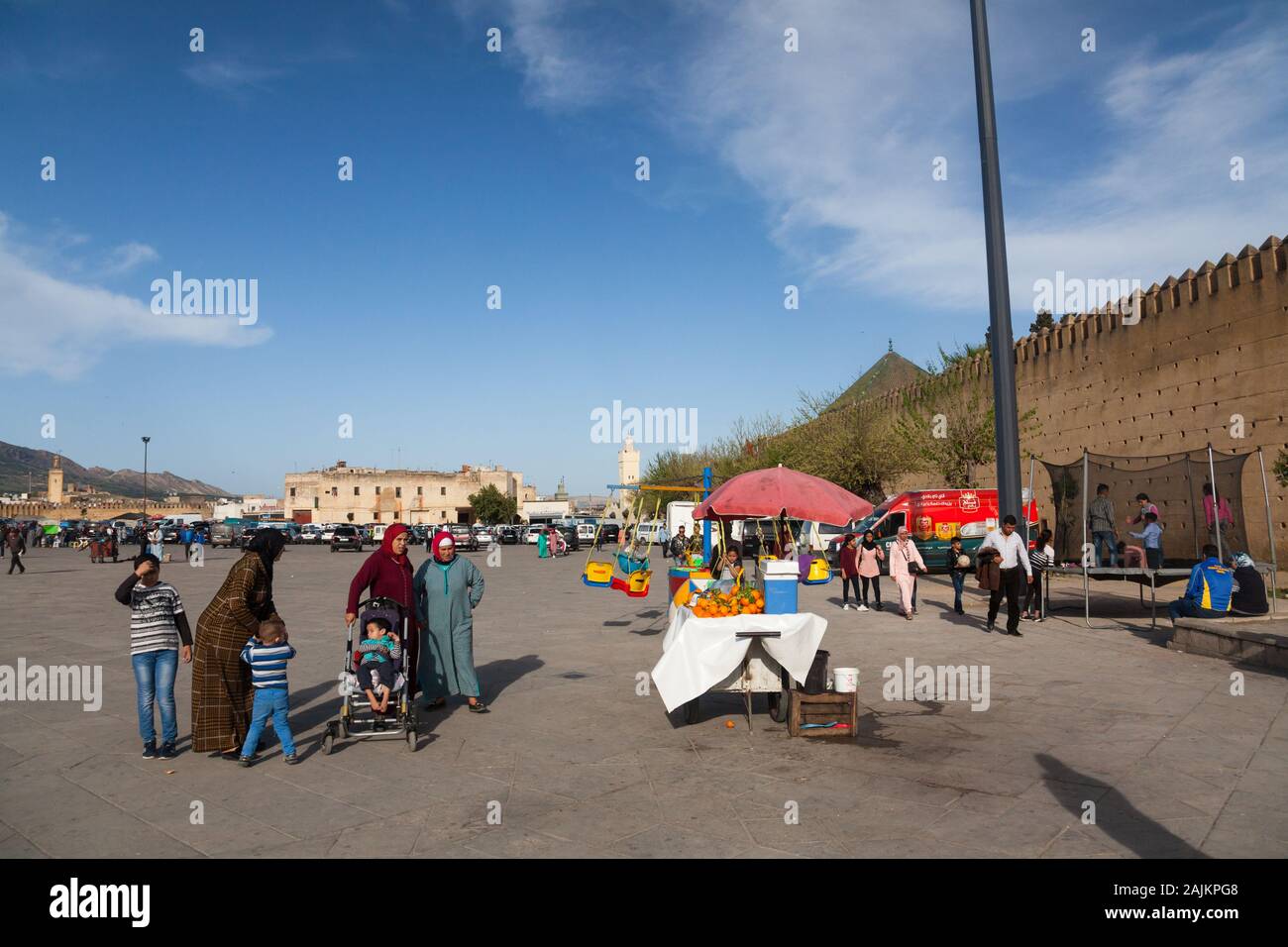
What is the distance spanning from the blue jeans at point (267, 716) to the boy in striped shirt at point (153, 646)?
0.68 metres

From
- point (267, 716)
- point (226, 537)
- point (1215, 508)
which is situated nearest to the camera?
point (267, 716)

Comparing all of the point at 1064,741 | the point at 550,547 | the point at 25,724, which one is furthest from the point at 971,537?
the point at 550,547

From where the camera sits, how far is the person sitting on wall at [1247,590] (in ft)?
37.9

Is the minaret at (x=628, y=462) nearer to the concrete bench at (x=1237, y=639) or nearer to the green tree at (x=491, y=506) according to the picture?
the green tree at (x=491, y=506)

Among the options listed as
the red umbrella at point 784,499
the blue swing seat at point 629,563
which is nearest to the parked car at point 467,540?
the blue swing seat at point 629,563

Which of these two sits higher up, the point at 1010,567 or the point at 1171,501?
the point at 1171,501

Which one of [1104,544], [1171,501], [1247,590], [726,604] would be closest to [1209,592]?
[1247,590]

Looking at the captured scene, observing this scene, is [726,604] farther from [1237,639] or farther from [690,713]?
[1237,639]

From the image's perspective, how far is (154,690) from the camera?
6961 mm

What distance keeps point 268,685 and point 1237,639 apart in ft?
34.0

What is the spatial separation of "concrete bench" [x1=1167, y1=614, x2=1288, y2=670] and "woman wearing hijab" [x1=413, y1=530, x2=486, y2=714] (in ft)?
27.8
